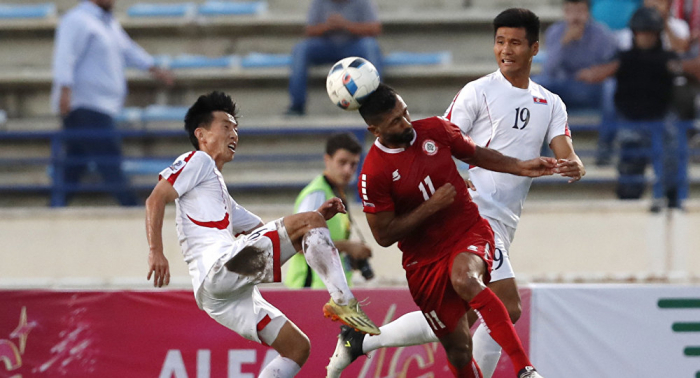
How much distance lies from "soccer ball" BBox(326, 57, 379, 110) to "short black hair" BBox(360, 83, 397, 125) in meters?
0.03

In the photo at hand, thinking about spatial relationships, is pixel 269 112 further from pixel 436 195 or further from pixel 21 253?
pixel 436 195

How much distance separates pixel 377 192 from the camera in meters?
5.01

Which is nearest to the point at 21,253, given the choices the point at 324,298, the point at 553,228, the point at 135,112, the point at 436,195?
the point at 135,112

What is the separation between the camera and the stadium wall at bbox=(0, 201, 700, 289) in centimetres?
945

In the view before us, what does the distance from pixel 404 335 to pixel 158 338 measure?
181cm

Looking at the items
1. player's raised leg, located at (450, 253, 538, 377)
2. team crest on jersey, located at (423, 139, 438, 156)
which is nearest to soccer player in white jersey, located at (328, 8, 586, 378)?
team crest on jersey, located at (423, 139, 438, 156)

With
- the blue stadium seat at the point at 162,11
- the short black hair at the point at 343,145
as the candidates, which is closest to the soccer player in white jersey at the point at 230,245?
the short black hair at the point at 343,145

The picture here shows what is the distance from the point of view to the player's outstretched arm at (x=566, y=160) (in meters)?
5.01

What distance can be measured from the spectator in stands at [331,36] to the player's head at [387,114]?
5.79m

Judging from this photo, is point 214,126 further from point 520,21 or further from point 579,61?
point 579,61

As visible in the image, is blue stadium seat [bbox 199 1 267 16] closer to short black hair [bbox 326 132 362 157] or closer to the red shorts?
short black hair [bbox 326 132 362 157]

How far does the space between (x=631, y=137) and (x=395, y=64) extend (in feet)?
10.1

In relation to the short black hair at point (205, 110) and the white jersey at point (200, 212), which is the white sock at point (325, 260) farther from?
the short black hair at point (205, 110)

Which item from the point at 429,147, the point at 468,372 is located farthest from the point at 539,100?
the point at 468,372
